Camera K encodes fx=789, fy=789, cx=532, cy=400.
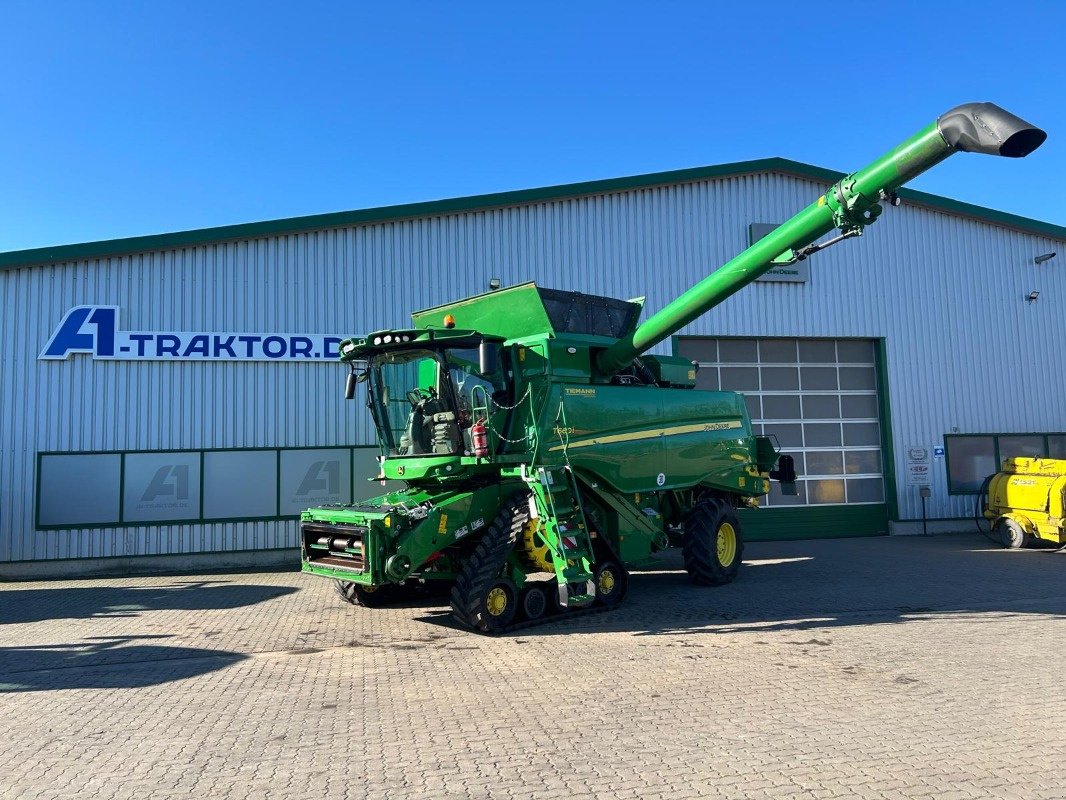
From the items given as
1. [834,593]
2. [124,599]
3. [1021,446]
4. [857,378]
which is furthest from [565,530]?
[1021,446]

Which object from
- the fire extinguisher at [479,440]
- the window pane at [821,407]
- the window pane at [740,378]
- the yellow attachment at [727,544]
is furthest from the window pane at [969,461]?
the fire extinguisher at [479,440]

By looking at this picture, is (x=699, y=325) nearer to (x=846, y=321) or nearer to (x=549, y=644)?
(x=846, y=321)

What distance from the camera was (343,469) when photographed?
1479cm

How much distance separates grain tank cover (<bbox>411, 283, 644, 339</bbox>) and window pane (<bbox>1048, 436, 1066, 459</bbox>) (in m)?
13.8

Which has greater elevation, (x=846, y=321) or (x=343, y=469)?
(x=846, y=321)

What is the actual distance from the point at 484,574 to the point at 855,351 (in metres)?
13.6

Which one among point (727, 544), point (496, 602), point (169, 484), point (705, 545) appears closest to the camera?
point (496, 602)

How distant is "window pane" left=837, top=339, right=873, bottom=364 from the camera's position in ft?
61.1

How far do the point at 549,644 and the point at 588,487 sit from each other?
243 cm

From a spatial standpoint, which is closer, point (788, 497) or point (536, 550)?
point (536, 550)

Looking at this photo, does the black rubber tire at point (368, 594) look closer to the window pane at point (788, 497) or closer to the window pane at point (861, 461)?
the window pane at point (788, 497)

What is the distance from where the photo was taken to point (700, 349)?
58.4 feet

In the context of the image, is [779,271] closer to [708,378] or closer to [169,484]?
[708,378]

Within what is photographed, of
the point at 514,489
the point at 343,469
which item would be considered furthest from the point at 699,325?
the point at 514,489
